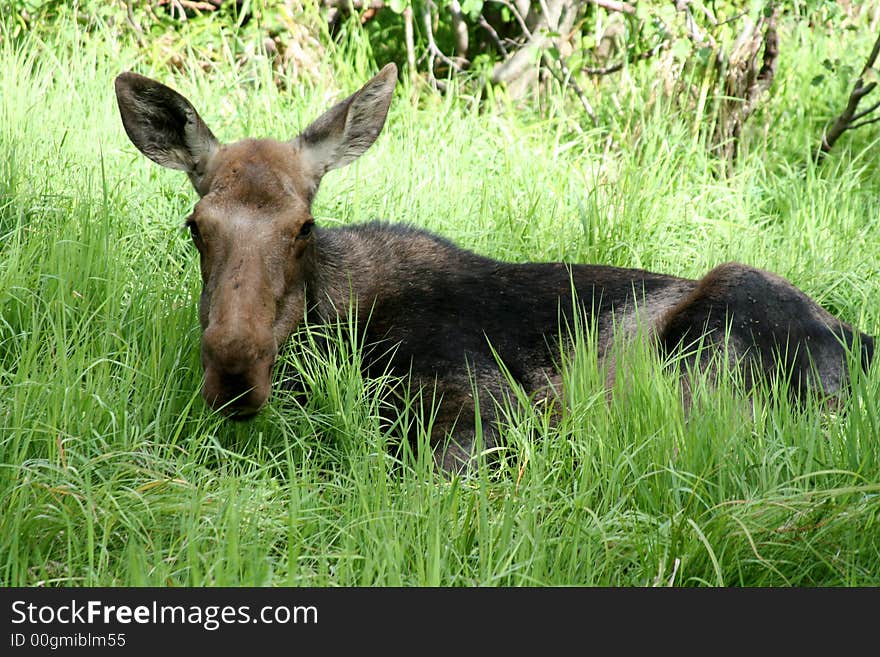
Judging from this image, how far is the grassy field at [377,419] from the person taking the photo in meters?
3.21

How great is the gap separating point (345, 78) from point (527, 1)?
Result: 1.94 metres

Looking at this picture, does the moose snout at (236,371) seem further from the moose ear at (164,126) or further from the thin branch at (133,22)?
the thin branch at (133,22)

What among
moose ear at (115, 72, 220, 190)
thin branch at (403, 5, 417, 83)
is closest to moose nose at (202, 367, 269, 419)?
moose ear at (115, 72, 220, 190)

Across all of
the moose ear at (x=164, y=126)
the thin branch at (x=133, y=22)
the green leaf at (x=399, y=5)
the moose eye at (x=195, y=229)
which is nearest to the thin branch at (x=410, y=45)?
the green leaf at (x=399, y=5)

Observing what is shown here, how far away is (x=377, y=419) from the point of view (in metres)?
4.36

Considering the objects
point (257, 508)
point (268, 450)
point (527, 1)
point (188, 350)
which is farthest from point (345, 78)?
point (257, 508)

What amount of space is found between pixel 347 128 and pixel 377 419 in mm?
1612

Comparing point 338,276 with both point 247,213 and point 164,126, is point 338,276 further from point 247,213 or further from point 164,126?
point 164,126

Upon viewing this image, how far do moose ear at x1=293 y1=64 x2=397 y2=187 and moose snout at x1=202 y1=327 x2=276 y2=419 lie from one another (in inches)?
51.1

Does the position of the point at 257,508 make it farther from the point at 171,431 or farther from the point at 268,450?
the point at 171,431

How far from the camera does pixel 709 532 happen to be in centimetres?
324

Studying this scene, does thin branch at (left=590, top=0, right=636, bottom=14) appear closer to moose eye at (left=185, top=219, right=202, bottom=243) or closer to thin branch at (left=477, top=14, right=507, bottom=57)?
thin branch at (left=477, top=14, right=507, bottom=57)

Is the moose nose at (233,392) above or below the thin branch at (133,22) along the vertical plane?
below

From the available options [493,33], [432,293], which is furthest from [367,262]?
[493,33]
